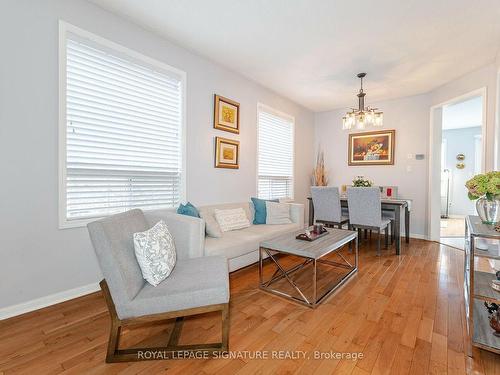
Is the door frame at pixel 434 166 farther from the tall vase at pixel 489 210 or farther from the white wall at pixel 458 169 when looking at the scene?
the white wall at pixel 458 169

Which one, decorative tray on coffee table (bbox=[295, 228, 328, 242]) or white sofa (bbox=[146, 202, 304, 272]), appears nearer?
white sofa (bbox=[146, 202, 304, 272])

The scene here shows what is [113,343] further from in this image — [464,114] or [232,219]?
[464,114]

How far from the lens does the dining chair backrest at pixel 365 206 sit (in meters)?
3.46

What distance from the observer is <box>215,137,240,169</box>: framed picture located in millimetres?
3432

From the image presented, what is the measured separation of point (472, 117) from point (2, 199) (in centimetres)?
819

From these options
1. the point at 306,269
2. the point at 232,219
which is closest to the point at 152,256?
the point at 232,219

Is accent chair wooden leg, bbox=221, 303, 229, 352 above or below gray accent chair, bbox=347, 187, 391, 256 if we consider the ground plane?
below

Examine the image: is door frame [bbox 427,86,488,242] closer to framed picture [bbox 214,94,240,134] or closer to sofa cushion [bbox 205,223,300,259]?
sofa cushion [bbox 205,223,300,259]

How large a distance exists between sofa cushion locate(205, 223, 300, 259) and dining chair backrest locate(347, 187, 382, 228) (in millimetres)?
999

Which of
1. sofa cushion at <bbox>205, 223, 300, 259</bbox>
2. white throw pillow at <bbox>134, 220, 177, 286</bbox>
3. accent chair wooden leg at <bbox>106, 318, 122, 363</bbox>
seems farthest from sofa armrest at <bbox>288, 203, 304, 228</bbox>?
accent chair wooden leg at <bbox>106, 318, 122, 363</bbox>

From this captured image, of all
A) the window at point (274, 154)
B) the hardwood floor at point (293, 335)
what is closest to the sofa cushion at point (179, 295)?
the hardwood floor at point (293, 335)

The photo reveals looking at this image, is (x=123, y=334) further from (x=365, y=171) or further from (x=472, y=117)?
(x=472, y=117)

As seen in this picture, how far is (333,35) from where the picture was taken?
2.66 meters

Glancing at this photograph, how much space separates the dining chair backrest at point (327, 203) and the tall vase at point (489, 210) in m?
1.94
